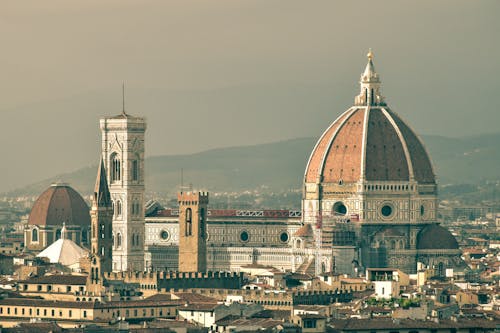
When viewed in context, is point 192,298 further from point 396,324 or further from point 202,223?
point 202,223

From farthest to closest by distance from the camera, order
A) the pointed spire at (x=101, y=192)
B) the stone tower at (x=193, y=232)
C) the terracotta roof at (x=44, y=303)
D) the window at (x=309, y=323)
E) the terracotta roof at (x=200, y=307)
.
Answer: the stone tower at (x=193, y=232) < the pointed spire at (x=101, y=192) < the terracotta roof at (x=44, y=303) < the terracotta roof at (x=200, y=307) < the window at (x=309, y=323)

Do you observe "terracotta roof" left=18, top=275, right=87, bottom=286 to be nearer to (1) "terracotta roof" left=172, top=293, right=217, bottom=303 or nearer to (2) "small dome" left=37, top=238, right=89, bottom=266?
(1) "terracotta roof" left=172, top=293, right=217, bottom=303

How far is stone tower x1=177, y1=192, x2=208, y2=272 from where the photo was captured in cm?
19188

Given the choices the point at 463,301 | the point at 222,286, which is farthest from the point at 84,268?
the point at 463,301

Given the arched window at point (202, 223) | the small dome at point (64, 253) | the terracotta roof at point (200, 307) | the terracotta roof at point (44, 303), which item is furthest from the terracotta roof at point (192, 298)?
the arched window at point (202, 223)

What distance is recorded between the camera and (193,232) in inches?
7633

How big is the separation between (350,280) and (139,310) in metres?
36.3

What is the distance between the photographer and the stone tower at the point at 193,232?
192m

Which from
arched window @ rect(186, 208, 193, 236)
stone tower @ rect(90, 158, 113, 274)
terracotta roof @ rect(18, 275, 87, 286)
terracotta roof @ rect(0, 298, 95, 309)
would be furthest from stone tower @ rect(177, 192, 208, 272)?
terracotta roof @ rect(0, 298, 95, 309)

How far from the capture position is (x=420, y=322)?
4929 inches

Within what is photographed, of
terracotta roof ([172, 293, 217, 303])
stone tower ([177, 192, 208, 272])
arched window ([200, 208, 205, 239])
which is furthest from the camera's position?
arched window ([200, 208, 205, 239])

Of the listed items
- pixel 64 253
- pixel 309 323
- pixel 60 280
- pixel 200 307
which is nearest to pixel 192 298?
pixel 60 280

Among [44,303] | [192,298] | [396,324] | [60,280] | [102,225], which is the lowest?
[396,324]

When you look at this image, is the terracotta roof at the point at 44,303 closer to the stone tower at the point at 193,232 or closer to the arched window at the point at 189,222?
the stone tower at the point at 193,232
